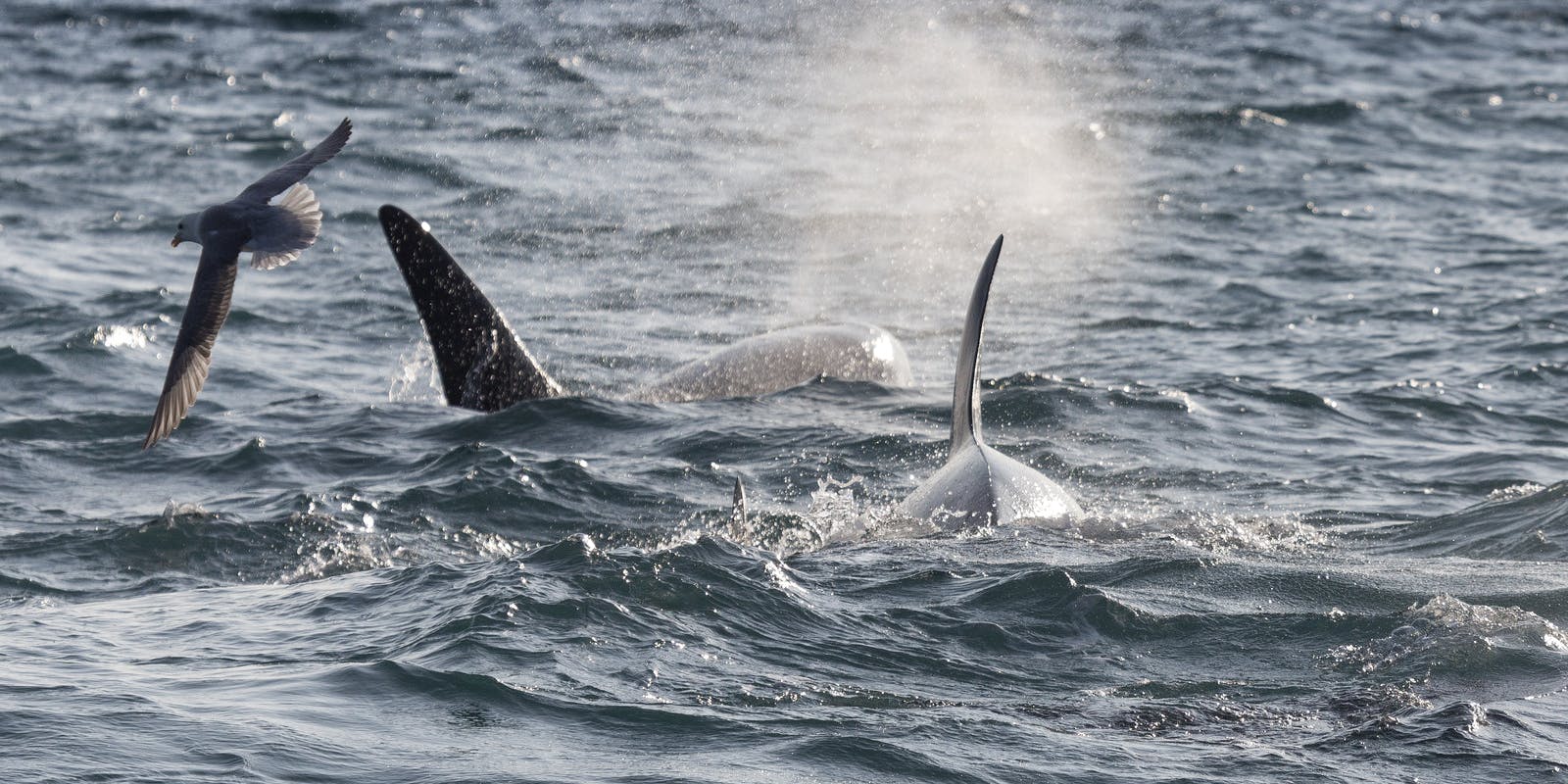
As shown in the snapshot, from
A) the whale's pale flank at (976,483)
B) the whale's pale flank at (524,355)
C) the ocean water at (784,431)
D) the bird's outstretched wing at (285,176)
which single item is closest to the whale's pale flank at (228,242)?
the bird's outstretched wing at (285,176)

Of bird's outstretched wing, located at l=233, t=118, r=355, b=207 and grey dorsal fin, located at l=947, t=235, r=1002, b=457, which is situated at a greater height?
bird's outstretched wing, located at l=233, t=118, r=355, b=207

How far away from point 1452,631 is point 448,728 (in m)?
3.48

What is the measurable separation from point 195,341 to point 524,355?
176 inches

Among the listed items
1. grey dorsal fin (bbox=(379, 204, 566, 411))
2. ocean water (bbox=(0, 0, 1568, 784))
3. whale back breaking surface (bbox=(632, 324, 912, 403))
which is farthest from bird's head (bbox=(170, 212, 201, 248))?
whale back breaking surface (bbox=(632, 324, 912, 403))

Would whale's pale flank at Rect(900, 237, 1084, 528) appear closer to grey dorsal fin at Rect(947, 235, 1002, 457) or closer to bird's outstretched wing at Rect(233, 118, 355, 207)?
grey dorsal fin at Rect(947, 235, 1002, 457)

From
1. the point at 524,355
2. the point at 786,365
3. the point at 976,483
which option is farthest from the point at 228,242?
the point at 786,365

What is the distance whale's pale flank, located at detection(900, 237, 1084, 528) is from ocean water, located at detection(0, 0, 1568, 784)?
22cm

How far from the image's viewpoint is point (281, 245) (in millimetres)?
6152

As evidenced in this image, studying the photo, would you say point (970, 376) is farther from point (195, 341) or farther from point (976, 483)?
point (195, 341)

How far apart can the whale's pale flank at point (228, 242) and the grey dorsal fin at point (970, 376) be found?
2.94 meters

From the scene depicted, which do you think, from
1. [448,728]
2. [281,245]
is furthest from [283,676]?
[281,245]

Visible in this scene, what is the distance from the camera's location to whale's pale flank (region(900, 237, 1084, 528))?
25.5ft

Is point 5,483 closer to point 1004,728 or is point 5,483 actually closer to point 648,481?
point 648,481

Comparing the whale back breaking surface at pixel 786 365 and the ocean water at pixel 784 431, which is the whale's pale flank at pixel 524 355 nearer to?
the whale back breaking surface at pixel 786 365
